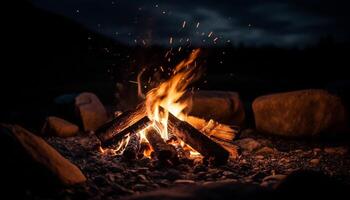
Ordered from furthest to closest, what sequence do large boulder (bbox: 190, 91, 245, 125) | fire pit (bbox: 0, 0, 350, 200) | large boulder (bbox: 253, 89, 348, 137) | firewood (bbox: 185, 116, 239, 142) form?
large boulder (bbox: 190, 91, 245, 125), large boulder (bbox: 253, 89, 348, 137), firewood (bbox: 185, 116, 239, 142), fire pit (bbox: 0, 0, 350, 200)

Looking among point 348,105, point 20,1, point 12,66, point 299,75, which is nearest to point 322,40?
point 299,75

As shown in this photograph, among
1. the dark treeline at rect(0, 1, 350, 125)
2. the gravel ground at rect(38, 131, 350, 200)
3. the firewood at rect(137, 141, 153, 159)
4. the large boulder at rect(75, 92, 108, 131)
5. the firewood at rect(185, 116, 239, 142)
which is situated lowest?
the gravel ground at rect(38, 131, 350, 200)

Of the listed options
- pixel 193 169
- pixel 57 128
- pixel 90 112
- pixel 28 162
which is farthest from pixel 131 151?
pixel 90 112

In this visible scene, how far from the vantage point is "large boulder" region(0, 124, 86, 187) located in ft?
9.82

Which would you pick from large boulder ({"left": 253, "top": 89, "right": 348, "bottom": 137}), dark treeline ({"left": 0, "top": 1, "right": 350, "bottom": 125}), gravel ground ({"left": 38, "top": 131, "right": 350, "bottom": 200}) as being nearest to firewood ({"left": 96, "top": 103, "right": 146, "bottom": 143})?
gravel ground ({"left": 38, "top": 131, "right": 350, "bottom": 200})

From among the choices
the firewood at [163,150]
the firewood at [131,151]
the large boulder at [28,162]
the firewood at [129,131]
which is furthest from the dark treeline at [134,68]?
the large boulder at [28,162]

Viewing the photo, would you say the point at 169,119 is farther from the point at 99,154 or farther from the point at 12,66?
the point at 12,66

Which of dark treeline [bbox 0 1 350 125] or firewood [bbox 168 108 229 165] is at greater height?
dark treeline [bbox 0 1 350 125]

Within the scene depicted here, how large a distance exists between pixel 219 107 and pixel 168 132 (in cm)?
207

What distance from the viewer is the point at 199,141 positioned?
177 inches

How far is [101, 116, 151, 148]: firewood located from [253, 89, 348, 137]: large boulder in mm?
2850

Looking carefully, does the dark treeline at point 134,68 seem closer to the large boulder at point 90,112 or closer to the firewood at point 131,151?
the large boulder at point 90,112

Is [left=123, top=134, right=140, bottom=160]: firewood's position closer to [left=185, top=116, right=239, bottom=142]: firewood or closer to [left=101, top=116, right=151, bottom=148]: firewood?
[left=101, top=116, right=151, bottom=148]: firewood

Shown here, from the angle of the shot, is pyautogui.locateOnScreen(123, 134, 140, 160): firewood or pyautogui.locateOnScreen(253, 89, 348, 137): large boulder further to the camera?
pyautogui.locateOnScreen(253, 89, 348, 137): large boulder
